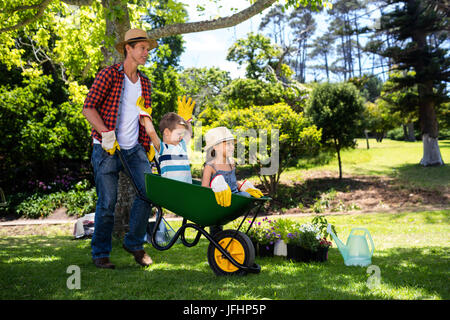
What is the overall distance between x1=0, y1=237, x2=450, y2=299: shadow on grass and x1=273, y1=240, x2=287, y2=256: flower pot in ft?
0.24

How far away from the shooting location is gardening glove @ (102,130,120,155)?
9.57ft

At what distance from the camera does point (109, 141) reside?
2941mm

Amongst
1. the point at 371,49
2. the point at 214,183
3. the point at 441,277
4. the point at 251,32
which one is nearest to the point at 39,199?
the point at 214,183

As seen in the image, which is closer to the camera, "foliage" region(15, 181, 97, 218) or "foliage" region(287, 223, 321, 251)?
"foliage" region(287, 223, 321, 251)

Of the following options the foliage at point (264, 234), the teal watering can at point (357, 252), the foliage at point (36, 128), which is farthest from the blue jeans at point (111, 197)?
the foliage at point (36, 128)

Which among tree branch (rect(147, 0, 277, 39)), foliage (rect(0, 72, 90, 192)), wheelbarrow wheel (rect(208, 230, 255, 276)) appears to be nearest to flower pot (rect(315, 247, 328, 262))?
wheelbarrow wheel (rect(208, 230, 255, 276))

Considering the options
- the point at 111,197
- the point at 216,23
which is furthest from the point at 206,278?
the point at 216,23

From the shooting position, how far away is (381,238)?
577 centimetres

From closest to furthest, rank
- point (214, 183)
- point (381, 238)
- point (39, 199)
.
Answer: point (214, 183), point (381, 238), point (39, 199)

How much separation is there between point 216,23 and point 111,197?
266 cm

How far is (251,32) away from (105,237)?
47.3 feet

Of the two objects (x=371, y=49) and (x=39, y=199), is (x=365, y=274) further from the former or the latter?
(x=371, y=49)

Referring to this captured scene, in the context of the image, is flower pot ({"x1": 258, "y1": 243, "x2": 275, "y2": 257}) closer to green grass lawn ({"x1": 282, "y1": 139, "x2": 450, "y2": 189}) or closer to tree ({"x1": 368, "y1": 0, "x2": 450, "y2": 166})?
green grass lawn ({"x1": 282, "y1": 139, "x2": 450, "y2": 189})

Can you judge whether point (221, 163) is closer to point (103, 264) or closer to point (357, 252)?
point (103, 264)
